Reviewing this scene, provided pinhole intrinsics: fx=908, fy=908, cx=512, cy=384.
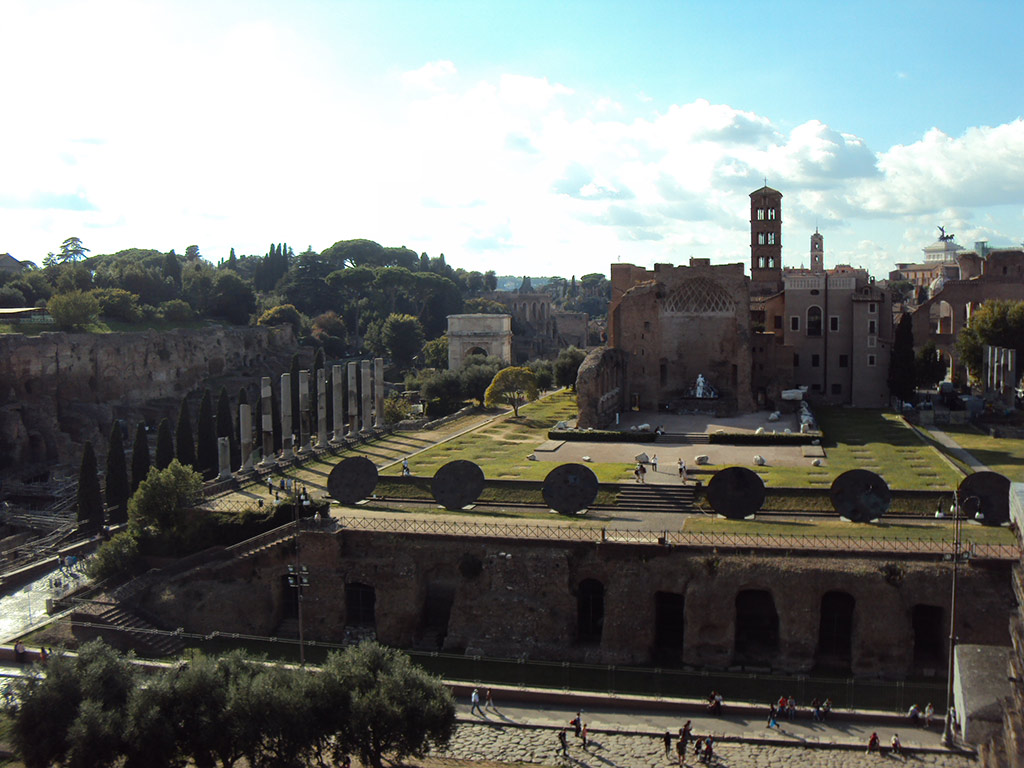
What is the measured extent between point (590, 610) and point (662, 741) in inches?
342

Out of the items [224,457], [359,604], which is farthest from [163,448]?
[359,604]

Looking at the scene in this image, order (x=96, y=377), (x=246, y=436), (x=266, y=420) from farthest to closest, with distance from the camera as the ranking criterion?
1. (x=96, y=377)
2. (x=266, y=420)
3. (x=246, y=436)

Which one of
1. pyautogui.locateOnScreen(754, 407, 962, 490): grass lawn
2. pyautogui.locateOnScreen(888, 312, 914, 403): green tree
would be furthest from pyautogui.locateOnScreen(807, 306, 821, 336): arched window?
pyautogui.locateOnScreen(754, 407, 962, 490): grass lawn

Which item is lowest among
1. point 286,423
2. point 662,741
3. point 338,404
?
point 662,741

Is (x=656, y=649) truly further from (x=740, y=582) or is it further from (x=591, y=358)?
(x=591, y=358)

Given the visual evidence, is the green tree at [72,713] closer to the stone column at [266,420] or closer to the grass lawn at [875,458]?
the grass lawn at [875,458]

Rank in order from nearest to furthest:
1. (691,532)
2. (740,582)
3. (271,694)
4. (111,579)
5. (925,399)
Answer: (271,694) < (740,582) < (691,532) < (111,579) < (925,399)

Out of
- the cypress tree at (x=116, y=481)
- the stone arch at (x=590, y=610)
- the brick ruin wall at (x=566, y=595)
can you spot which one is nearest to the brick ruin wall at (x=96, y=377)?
the cypress tree at (x=116, y=481)

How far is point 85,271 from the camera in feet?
304

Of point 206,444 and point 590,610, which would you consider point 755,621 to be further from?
point 206,444

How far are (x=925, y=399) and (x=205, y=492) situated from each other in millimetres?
48942

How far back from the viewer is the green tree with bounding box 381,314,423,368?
104 meters

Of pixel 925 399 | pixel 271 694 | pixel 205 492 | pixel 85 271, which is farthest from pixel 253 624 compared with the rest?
pixel 85 271

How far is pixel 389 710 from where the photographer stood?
71.0 ft
